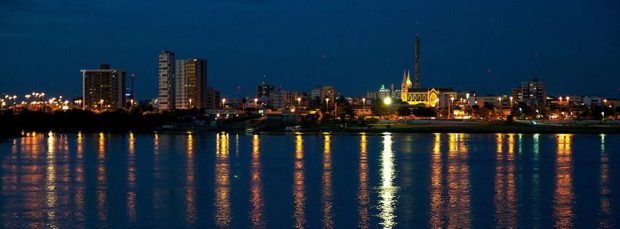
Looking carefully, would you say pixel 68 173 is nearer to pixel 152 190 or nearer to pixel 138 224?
pixel 152 190

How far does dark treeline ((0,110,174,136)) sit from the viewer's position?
193ft

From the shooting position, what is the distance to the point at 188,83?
11531cm

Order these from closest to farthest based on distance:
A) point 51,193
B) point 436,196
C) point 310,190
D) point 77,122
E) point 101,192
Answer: point 436,196 < point 51,193 < point 101,192 < point 310,190 < point 77,122

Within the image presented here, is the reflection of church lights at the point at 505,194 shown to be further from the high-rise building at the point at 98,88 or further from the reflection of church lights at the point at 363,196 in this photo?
the high-rise building at the point at 98,88

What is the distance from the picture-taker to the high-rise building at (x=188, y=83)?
114 m

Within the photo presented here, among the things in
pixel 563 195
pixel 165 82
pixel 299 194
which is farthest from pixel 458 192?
pixel 165 82

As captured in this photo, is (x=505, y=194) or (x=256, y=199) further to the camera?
(x=505, y=194)

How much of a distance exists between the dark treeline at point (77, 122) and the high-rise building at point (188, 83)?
160 ft

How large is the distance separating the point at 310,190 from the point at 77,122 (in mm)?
47559

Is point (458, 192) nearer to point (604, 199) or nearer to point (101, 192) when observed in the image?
point (604, 199)

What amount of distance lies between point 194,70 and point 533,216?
10437 cm

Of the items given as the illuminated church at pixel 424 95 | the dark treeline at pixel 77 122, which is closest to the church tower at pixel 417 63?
the illuminated church at pixel 424 95

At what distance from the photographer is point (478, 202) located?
50.4 ft

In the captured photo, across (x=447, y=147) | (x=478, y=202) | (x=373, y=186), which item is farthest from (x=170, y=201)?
(x=447, y=147)
